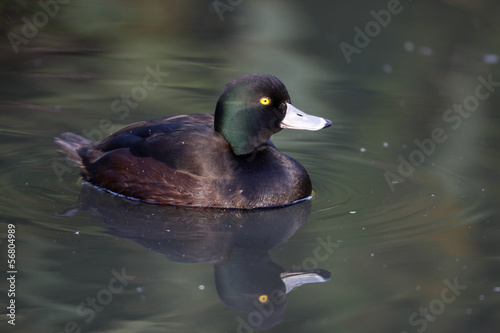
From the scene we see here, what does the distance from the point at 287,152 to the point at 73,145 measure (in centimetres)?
201

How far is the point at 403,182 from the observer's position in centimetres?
677

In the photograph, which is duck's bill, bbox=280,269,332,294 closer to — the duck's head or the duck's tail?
the duck's head

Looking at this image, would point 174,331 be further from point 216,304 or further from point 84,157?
point 84,157

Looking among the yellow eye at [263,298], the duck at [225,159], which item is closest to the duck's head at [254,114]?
the duck at [225,159]

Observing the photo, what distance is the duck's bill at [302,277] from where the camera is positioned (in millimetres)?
4892

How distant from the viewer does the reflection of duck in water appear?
478cm

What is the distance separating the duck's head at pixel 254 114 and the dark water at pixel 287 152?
24.2 inches

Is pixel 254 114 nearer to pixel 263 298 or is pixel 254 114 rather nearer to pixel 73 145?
pixel 73 145

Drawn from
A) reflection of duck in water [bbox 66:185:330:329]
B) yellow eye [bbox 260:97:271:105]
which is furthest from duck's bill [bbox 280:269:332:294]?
yellow eye [bbox 260:97:271:105]

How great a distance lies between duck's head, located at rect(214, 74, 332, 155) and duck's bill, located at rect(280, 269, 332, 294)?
1.56 metres

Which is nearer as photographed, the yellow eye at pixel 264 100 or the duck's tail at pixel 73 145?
the yellow eye at pixel 264 100

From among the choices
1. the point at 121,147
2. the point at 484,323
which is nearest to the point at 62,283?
the point at 121,147

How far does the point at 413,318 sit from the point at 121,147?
3027 millimetres

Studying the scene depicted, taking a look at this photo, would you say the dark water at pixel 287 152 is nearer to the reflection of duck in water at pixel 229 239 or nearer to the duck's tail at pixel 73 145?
the reflection of duck in water at pixel 229 239
